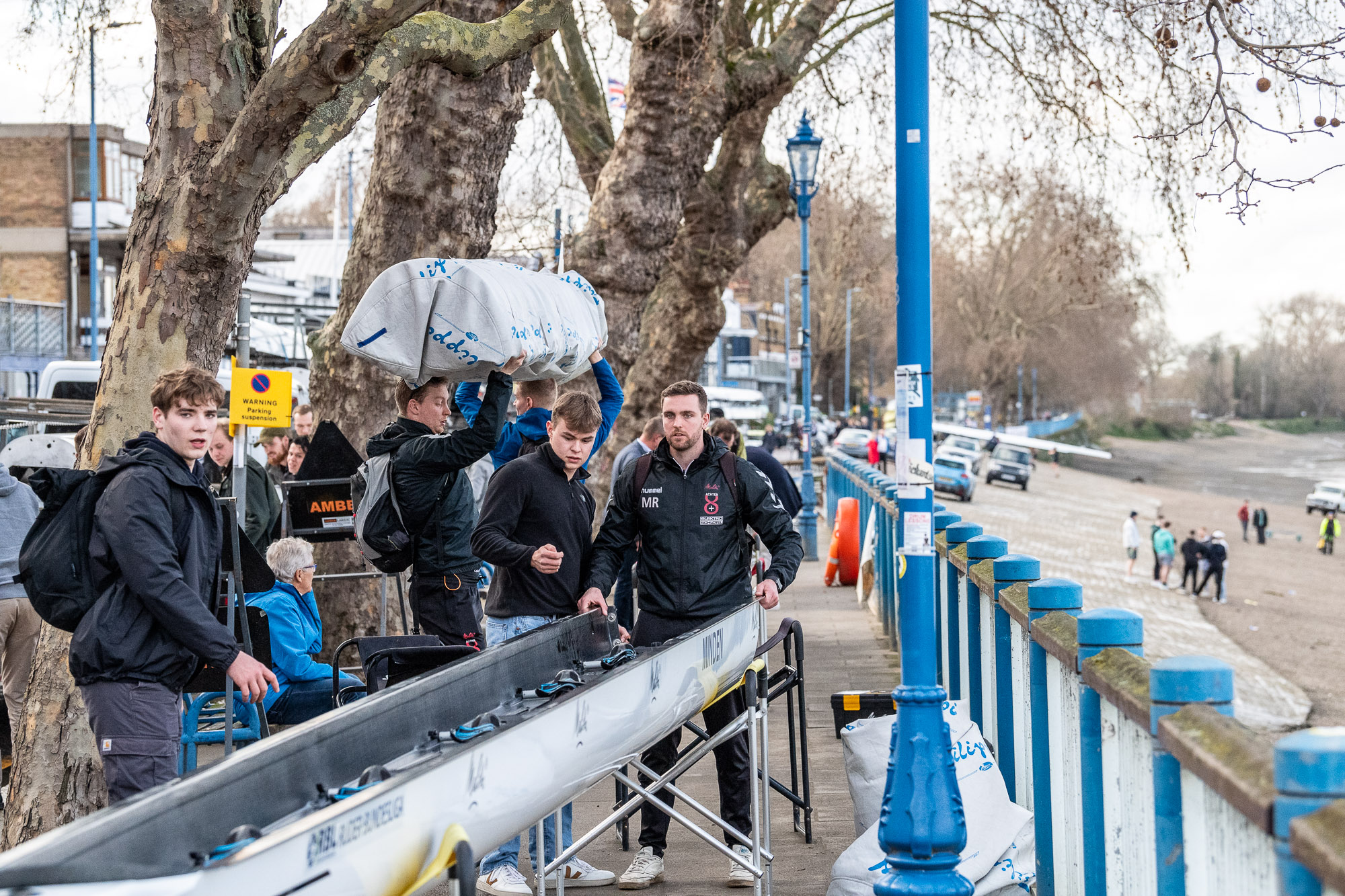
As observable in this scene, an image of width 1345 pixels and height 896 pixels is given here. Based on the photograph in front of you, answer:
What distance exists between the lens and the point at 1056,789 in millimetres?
4523

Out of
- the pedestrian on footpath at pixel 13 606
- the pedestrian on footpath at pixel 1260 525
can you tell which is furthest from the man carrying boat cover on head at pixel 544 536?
the pedestrian on footpath at pixel 1260 525

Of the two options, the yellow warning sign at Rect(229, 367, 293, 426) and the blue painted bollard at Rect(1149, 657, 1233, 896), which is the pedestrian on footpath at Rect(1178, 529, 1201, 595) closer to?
the yellow warning sign at Rect(229, 367, 293, 426)

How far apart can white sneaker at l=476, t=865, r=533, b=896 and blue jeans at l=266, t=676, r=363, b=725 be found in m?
1.58

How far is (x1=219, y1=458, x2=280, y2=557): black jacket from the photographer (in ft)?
32.2

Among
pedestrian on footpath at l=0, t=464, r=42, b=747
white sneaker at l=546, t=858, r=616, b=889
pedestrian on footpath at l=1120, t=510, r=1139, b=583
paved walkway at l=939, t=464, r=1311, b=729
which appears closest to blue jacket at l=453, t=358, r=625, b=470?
white sneaker at l=546, t=858, r=616, b=889

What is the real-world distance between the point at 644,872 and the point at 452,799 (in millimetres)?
2751

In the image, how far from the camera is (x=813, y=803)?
6973 millimetres

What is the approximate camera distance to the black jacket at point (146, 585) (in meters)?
4.27

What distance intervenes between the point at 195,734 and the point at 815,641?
6.73 metres

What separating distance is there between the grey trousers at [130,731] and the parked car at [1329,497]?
225 ft

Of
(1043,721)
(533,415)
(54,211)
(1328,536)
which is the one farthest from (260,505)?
(1328,536)

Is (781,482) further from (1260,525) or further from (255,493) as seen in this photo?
(1260,525)

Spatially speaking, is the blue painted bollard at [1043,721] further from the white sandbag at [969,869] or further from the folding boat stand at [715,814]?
the folding boat stand at [715,814]

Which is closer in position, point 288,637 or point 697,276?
point 288,637
